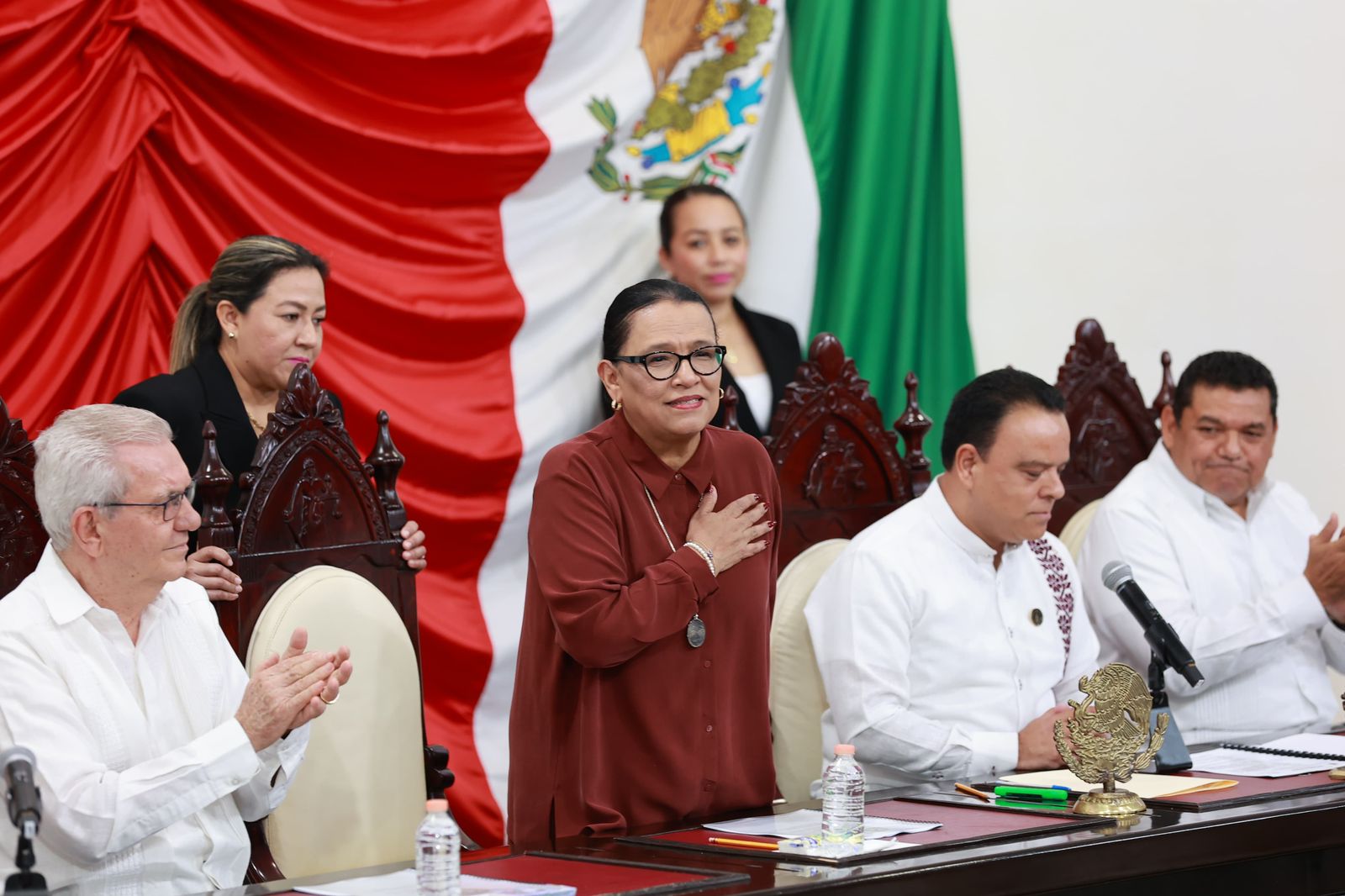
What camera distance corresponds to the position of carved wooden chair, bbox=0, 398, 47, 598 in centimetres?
285

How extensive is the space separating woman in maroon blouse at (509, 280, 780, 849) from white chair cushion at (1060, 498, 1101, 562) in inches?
66.4

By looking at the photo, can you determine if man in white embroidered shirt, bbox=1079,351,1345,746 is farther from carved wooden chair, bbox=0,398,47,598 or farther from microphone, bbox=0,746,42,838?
microphone, bbox=0,746,42,838

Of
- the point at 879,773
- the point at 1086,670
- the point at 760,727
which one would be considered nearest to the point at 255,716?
the point at 760,727

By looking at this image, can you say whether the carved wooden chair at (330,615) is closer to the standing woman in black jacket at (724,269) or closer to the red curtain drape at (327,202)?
the red curtain drape at (327,202)

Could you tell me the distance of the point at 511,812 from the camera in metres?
2.76

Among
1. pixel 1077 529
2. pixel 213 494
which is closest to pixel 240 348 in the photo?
pixel 213 494

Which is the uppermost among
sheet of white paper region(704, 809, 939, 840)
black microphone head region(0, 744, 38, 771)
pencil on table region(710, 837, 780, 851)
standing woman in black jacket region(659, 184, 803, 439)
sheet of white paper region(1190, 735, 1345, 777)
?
standing woman in black jacket region(659, 184, 803, 439)

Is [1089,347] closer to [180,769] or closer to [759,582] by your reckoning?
[759,582]

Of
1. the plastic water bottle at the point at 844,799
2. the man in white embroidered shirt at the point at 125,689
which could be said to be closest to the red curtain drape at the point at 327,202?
the man in white embroidered shirt at the point at 125,689

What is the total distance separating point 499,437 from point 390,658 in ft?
4.36

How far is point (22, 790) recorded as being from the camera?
5.81ft

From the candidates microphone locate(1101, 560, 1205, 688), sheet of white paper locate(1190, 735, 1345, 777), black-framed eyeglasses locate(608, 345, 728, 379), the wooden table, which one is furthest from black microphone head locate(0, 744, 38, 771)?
sheet of white paper locate(1190, 735, 1345, 777)

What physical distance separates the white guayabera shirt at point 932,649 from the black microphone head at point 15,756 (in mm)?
1644

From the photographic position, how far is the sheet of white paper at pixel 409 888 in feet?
6.50
